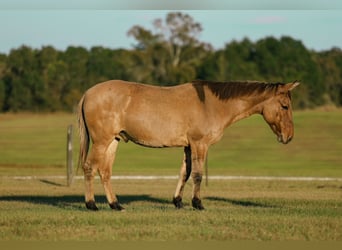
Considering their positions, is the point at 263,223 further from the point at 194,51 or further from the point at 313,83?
the point at 194,51

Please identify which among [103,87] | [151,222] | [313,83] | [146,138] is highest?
[313,83]

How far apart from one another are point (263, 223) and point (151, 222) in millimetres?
1936

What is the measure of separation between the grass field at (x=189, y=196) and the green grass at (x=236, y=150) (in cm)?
8

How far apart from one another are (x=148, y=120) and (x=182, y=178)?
1.59 meters

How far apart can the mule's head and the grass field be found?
5.70ft

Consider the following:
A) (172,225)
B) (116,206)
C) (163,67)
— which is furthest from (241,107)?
(163,67)

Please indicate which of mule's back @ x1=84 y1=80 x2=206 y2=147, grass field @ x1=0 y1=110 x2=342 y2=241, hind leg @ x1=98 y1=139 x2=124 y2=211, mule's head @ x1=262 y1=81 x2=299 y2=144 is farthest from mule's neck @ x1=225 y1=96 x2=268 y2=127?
hind leg @ x1=98 y1=139 x2=124 y2=211

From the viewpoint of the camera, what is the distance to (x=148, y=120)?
49.5 feet

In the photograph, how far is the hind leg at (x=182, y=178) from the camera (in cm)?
1560

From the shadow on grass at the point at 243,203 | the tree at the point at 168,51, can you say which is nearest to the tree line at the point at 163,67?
the tree at the point at 168,51

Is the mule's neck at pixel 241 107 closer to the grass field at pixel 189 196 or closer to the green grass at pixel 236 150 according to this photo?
the grass field at pixel 189 196

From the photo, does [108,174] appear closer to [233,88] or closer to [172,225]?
[233,88]

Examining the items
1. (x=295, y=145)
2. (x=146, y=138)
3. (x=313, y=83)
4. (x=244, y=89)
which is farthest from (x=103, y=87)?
(x=313, y=83)

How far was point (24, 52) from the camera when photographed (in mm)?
80125
